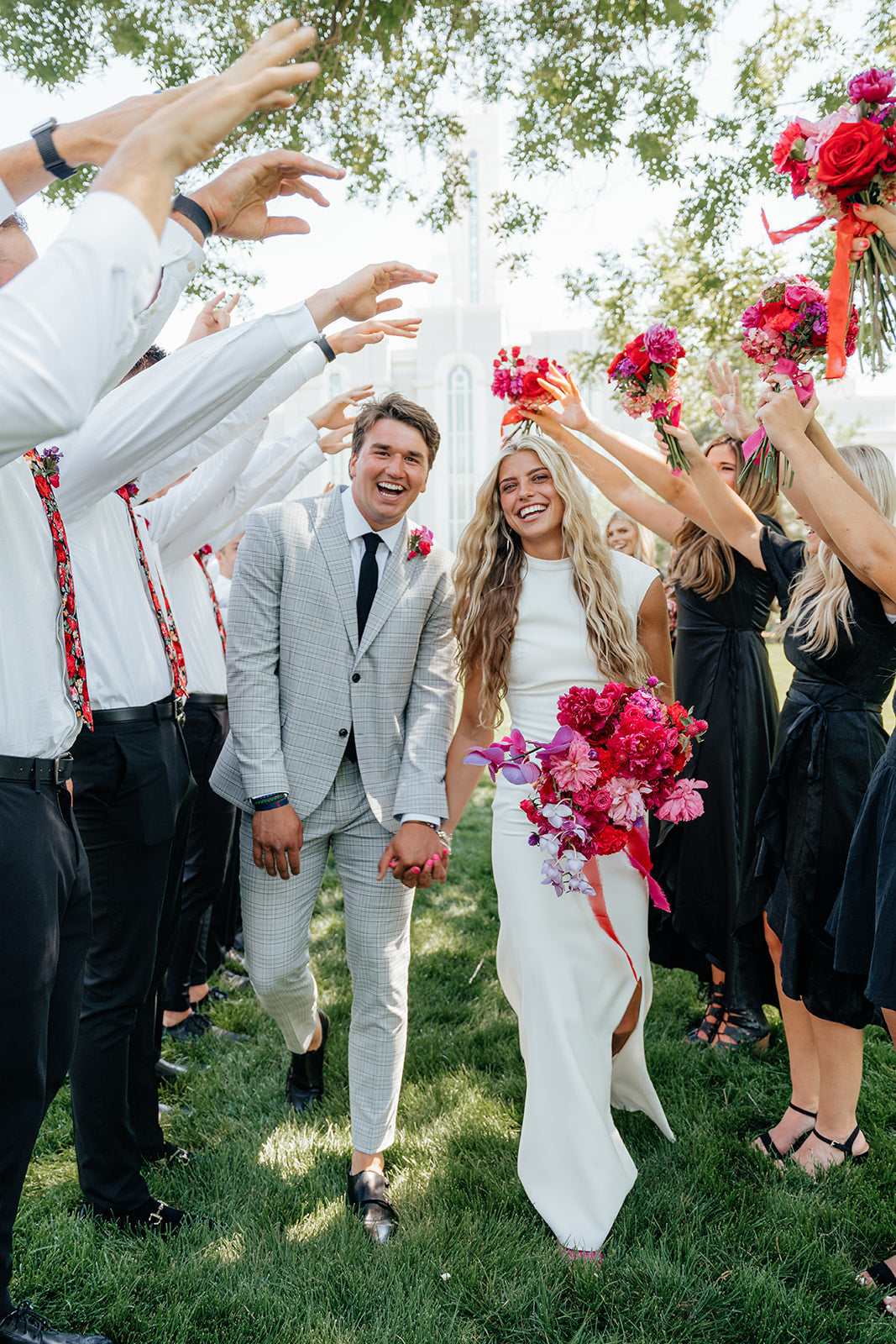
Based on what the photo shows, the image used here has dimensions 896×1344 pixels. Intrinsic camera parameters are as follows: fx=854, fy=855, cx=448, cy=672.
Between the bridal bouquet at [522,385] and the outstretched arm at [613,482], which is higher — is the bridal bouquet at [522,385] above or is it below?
above

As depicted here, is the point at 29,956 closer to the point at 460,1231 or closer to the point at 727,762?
the point at 460,1231

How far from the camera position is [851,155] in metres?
2.48

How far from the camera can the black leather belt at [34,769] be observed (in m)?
1.90

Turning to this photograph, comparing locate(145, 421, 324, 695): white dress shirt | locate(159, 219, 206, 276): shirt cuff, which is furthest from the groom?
locate(159, 219, 206, 276): shirt cuff

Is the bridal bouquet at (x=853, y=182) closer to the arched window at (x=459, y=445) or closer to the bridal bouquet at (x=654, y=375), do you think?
the bridal bouquet at (x=654, y=375)

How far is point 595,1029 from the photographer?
3.13 m

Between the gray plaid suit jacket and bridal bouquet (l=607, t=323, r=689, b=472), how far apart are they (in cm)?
155

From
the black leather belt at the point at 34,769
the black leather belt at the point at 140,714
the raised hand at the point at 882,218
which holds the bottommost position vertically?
the black leather belt at the point at 140,714

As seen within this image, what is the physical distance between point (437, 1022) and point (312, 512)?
2738 millimetres

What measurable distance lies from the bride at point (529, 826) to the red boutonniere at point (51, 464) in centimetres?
180

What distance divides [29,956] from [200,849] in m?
2.64

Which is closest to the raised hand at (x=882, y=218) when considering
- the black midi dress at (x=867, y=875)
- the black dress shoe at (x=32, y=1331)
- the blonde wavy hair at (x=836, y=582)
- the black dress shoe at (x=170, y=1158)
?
the blonde wavy hair at (x=836, y=582)

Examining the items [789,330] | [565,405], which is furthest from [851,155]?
[565,405]

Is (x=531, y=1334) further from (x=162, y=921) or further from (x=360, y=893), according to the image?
(x=162, y=921)
